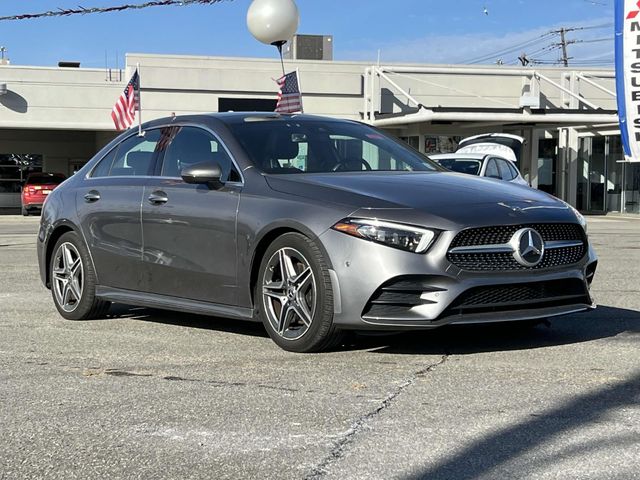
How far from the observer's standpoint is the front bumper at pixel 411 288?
5.16 m

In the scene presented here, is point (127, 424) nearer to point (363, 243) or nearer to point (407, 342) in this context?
point (363, 243)

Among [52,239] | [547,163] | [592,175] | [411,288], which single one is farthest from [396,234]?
[547,163]

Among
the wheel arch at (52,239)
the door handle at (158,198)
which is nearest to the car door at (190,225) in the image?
the door handle at (158,198)

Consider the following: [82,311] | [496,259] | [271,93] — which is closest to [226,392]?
[496,259]

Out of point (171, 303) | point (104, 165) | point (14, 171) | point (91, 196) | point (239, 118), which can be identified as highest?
point (239, 118)

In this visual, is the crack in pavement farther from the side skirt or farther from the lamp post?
the lamp post

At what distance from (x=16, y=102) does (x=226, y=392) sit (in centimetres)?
2861


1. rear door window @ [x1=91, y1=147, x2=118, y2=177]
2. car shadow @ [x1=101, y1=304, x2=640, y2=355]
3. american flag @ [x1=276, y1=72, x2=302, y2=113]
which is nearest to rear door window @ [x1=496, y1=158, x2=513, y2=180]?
american flag @ [x1=276, y1=72, x2=302, y2=113]

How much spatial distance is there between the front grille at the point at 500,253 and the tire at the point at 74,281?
3240 millimetres

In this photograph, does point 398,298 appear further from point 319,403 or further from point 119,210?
point 119,210

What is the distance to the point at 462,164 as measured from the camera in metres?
17.5

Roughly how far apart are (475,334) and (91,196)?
127 inches

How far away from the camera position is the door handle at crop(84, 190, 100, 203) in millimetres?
7172

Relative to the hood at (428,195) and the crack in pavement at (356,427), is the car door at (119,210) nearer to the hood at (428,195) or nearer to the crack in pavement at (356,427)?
the hood at (428,195)
